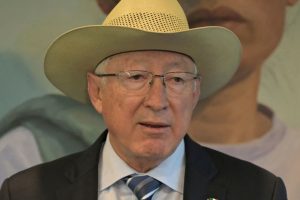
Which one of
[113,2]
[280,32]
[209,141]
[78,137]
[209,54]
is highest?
[113,2]

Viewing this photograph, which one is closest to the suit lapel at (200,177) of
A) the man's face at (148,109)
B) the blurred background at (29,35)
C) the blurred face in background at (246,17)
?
the man's face at (148,109)

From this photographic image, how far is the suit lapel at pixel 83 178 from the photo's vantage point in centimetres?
141

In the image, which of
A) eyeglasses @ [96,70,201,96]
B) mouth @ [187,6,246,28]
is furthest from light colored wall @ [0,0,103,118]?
eyeglasses @ [96,70,201,96]

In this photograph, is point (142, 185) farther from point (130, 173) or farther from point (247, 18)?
point (247, 18)

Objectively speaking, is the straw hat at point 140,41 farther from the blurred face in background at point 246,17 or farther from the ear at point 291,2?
the ear at point 291,2

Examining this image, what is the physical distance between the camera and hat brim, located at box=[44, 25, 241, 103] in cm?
135

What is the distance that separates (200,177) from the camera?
4.69 ft

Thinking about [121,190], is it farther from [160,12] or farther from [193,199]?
[160,12]

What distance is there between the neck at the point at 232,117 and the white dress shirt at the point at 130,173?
0.47 metres

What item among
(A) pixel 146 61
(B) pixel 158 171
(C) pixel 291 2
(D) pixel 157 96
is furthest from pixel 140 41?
(C) pixel 291 2

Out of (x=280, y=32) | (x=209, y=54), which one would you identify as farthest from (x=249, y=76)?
(x=209, y=54)

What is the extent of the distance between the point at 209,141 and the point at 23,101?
707 mm

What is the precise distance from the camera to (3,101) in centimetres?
186

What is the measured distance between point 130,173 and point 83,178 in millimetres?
134
